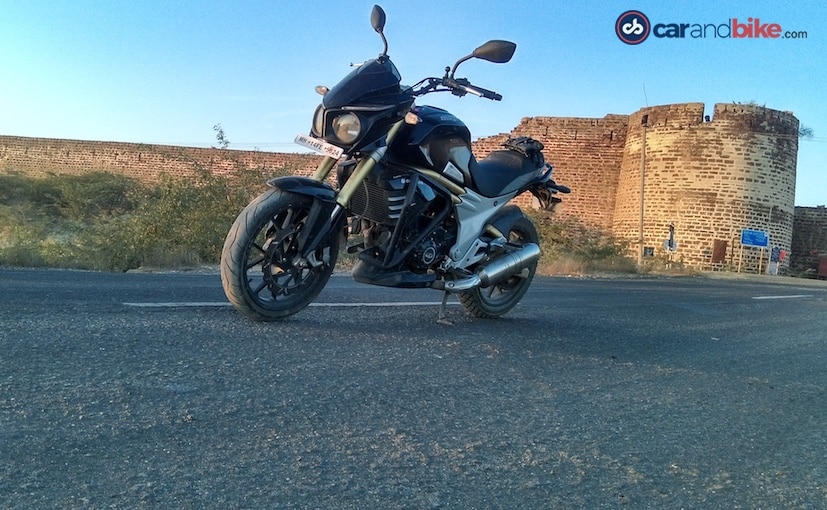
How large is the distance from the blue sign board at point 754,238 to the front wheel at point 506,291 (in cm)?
2740

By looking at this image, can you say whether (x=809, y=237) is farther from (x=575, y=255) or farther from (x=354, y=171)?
(x=354, y=171)

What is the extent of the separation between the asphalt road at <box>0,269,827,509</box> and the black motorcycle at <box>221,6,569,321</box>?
31cm

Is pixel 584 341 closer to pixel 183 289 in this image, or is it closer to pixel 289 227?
pixel 289 227

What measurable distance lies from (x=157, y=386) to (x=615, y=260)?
19.0 meters

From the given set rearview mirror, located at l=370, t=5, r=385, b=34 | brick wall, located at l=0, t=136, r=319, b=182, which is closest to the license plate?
rearview mirror, located at l=370, t=5, r=385, b=34

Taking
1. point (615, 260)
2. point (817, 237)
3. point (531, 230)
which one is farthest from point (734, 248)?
point (531, 230)

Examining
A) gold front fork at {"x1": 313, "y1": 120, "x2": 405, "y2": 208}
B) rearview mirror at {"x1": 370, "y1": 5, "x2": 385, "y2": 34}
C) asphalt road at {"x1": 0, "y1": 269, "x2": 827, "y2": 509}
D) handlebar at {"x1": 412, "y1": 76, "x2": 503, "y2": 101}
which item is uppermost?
rearview mirror at {"x1": 370, "y1": 5, "x2": 385, "y2": 34}

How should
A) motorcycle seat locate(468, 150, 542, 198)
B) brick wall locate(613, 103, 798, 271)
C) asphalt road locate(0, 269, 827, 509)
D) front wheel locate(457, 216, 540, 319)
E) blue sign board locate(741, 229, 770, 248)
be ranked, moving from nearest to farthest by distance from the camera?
asphalt road locate(0, 269, 827, 509)
motorcycle seat locate(468, 150, 542, 198)
front wheel locate(457, 216, 540, 319)
brick wall locate(613, 103, 798, 271)
blue sign board locate(741, 229, 770, 248)

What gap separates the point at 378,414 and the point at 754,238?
30833 mm

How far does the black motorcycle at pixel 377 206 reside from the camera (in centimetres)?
371

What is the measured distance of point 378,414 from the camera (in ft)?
7.69

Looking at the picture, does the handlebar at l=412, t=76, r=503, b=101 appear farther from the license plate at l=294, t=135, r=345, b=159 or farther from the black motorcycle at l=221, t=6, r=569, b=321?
the license plate at l=294, t=135, r=345, b=159

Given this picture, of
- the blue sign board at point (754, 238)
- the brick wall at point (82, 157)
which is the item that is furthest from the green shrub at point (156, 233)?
the blue sign board at point (754, 238)

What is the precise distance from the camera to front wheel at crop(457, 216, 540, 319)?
483cm
